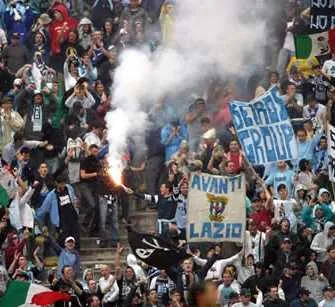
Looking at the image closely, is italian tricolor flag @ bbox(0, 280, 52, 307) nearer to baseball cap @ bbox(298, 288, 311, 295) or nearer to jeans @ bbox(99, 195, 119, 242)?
baseball cap @ bbox(298, 288, 311, 295)

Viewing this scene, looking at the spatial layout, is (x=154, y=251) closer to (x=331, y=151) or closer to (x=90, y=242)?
(x=331, y=151)

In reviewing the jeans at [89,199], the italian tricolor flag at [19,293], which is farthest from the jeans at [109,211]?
the italian tricolor flag at [19,293]

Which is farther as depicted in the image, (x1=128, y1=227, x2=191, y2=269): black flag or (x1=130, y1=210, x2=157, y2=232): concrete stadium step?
(x1=130, y1=210, x2=157, y2=232): concrete stadium step

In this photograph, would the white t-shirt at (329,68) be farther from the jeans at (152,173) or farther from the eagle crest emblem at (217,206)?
the eagle crest emblem at (217,206)

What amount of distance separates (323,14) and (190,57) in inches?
103

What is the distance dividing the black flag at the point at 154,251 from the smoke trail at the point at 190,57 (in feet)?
15.8

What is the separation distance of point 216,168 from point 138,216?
4.99ft

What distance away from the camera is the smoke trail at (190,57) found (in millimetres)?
29375

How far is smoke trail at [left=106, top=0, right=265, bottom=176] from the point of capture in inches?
1156

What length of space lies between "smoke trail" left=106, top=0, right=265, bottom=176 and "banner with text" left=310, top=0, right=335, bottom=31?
1.79 meters

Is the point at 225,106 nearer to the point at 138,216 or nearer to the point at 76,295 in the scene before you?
the point at 138,216

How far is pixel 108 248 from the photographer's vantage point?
26938 millimetres

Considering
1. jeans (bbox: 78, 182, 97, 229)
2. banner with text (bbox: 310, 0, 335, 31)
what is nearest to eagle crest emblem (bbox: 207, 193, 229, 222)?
jeans (bbox: 78, 182, 97, 229)

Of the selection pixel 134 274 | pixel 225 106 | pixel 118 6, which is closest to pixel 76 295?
pixel 134 274
